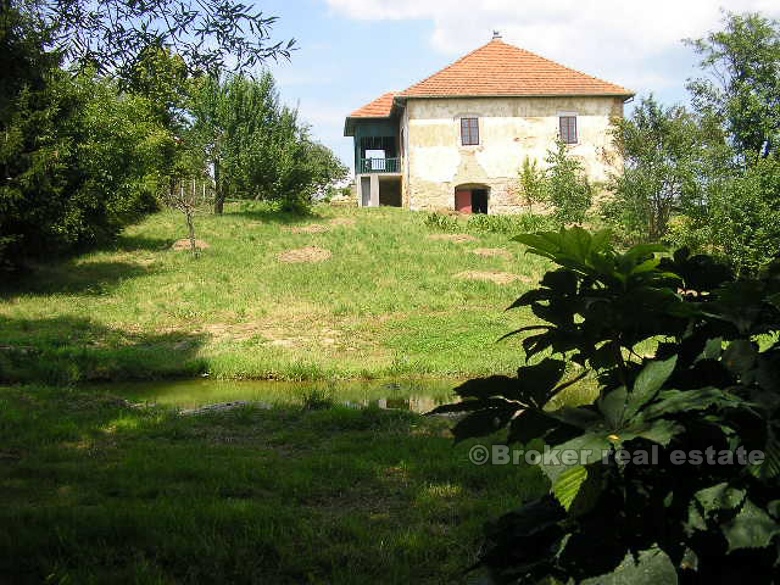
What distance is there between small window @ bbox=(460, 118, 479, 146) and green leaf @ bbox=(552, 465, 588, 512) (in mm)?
37225

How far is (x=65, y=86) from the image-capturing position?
21.4 m

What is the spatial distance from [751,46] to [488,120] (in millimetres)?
12728

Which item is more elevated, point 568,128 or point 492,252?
point 568,128

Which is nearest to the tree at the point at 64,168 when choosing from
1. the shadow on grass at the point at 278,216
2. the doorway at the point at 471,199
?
the shadow on grass at the point at 278,216

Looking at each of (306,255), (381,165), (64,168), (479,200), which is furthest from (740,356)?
(381,165)

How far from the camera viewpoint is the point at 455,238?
29.2 meters

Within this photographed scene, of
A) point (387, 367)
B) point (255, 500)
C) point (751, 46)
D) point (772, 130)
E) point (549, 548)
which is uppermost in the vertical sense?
point (751, 46)

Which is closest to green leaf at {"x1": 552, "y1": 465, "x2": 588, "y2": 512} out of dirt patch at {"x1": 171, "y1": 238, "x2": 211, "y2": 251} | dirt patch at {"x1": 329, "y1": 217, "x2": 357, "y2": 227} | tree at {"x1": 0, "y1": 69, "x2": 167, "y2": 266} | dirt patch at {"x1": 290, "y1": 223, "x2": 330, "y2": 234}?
tree at {"x1": 0, "y1": 69, "x2": 167, "y2": 266}

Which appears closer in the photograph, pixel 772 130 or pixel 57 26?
pixel 57 26

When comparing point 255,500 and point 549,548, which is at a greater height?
point 549,548

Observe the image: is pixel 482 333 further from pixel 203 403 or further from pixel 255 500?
pixel 255 500

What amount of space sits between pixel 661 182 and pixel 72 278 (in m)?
21.9

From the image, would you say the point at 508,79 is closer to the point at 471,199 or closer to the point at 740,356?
the point at 471,199

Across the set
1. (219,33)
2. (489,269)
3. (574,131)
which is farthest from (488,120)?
(219,33)
